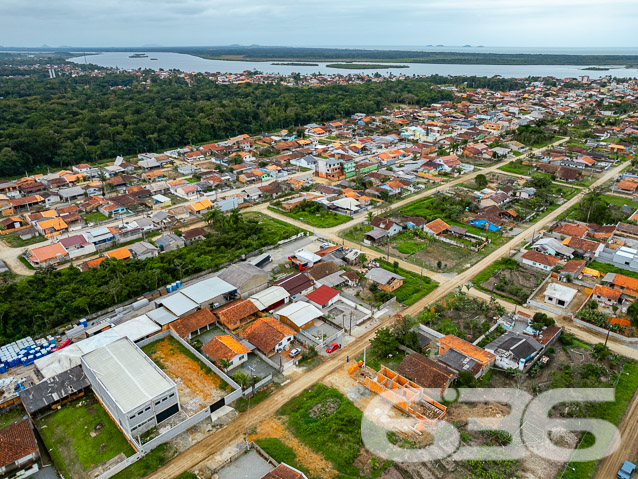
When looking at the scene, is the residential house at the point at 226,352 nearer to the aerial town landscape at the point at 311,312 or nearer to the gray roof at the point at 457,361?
the aerial town landscape at the point at 311,312

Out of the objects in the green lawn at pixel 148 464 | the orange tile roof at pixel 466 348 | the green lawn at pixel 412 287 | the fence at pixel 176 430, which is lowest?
the green lawn at pixel 148 464

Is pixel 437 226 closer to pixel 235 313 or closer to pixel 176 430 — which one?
pixel 235 313

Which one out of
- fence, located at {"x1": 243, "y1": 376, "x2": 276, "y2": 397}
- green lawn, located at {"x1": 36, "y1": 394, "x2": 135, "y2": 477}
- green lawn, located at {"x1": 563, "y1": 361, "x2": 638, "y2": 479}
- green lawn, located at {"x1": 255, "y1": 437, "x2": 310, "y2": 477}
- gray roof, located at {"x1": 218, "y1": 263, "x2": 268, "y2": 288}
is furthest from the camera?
gray roof, located at {"x1": 218, "y1": 263, "x2": 268, "y2": 288}

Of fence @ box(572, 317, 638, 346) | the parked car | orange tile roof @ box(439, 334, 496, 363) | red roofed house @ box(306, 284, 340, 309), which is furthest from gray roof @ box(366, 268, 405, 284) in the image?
the parked car

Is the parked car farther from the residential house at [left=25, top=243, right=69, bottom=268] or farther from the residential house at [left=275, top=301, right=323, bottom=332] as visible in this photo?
the residential house at [left=25, top=243, right=69, bottom=268]

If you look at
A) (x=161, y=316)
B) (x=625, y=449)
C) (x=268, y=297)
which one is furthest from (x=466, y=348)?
(x=161, y=316)

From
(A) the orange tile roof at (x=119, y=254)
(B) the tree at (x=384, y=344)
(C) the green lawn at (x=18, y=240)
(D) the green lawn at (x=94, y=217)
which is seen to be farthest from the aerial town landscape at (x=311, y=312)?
(D) the green lawn at (x=94, y=217)
